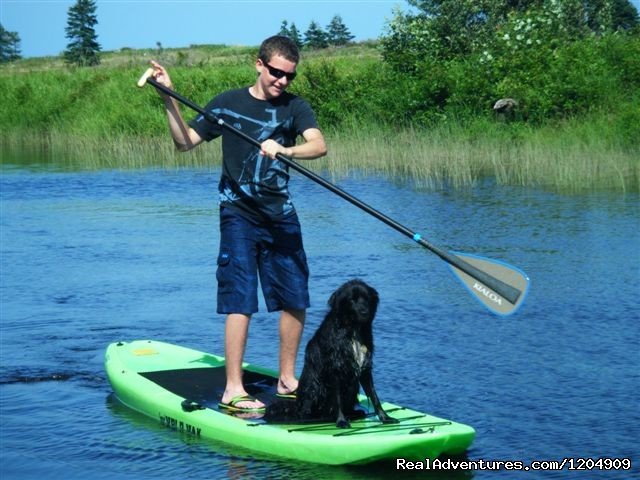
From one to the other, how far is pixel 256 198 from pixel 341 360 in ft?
3.55

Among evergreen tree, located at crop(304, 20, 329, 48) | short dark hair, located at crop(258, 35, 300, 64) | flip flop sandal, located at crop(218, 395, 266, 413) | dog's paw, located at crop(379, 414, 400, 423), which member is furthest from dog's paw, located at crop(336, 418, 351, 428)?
evergreen tree, located at crop(304, 20, 329, 48)

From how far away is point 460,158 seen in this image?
66.1 ft

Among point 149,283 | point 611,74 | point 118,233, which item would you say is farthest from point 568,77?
point 149,283

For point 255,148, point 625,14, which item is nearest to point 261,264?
point 255,148

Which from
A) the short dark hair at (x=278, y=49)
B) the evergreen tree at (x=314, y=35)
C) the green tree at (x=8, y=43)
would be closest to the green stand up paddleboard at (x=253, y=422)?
the short dark hair at (x=278, y=49)

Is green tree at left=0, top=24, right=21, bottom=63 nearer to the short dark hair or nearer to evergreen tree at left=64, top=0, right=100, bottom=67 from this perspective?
evergreen tree at left=64, top=0, right=100, bottom=67

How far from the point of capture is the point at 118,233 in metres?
15.6

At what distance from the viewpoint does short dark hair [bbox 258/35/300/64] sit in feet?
21.6

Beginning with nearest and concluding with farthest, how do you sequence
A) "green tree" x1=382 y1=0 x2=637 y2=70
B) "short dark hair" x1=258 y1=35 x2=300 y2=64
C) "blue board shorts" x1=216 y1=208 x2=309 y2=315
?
"short dark hair" x1=258 y1=35 x2=300 y2=64, "blue board shorts" x1=216 y1=208 x2=309 y2=315, "green tree" x1=382 y1=0 x2=637 y2=70

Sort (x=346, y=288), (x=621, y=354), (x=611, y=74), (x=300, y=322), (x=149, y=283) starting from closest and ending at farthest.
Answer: (x=346, y=288), (x=300, y=322), (x=621, y=354), (x=149, y=283), (x=611, y=74)

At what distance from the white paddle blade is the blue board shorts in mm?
982

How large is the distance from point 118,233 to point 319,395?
9.70m

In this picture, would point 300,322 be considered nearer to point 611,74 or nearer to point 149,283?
point 149,283

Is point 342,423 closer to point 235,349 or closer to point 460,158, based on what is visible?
point 235,349
